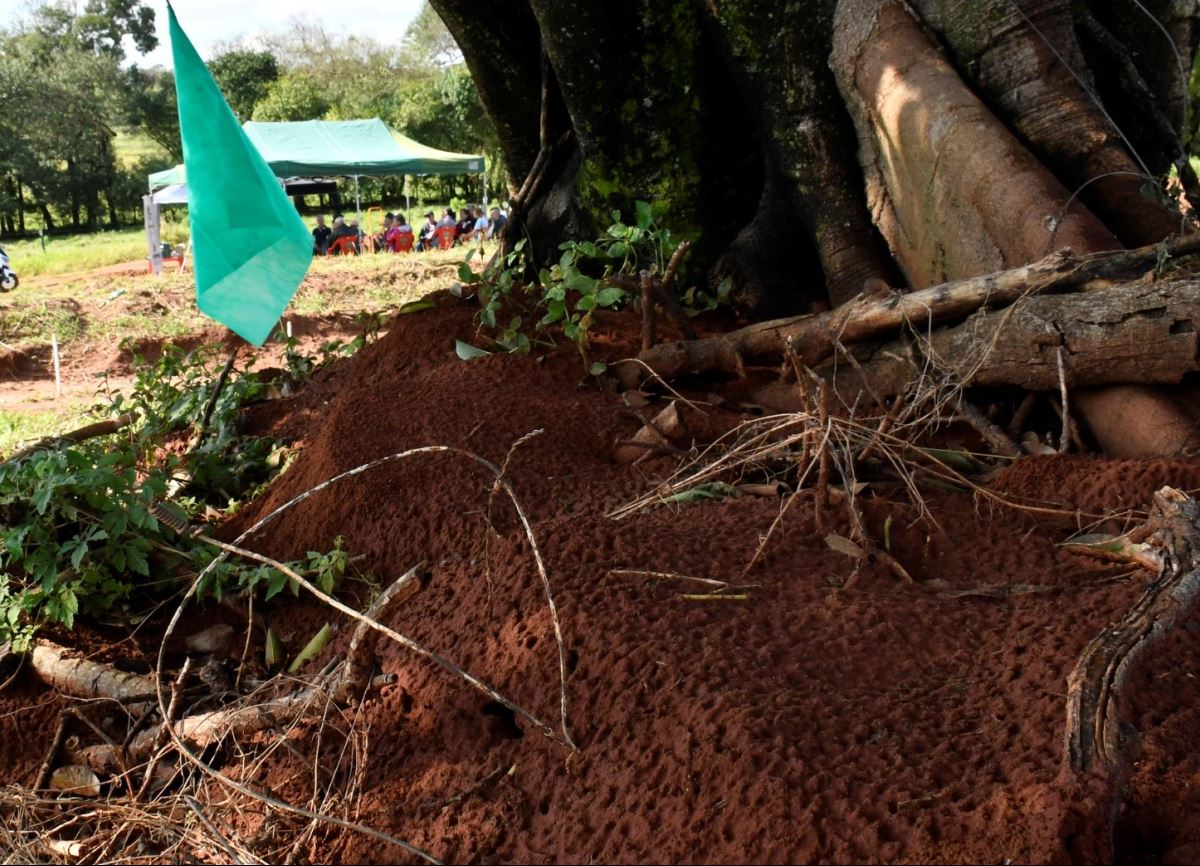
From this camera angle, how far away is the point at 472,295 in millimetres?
4262

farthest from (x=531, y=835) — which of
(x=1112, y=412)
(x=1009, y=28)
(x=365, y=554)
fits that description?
(x=1009, y=28)

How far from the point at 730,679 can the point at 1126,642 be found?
0.68 meters

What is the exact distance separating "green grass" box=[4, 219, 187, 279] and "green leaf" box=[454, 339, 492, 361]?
1657 centimetres

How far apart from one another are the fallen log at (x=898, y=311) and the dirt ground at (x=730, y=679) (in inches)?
22.3

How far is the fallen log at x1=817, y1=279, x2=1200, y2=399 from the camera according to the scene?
2633 millimetres

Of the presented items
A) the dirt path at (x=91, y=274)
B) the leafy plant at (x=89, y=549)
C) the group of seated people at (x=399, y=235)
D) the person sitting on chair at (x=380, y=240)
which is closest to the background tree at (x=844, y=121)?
the leafy plant at (x=89, y=549)

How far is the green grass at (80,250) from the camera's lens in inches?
744

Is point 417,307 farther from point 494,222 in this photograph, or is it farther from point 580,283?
point 494,222

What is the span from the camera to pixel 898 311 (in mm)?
3117

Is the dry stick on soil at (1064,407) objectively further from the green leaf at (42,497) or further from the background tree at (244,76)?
the background tree at (244,76)

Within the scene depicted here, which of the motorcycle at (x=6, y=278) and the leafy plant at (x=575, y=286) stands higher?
the leafy plant at (x=575, y=286)

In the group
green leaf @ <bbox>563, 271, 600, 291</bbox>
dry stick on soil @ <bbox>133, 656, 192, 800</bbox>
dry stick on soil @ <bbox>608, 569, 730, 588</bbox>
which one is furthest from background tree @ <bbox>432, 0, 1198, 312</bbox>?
dry stick on soil @ <bbox>133, 656, 192, 800</bbox>

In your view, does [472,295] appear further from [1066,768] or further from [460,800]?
[1066,768]

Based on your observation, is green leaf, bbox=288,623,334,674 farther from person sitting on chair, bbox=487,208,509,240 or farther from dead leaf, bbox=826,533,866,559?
person sitting on chair, bbox=487,208,509,240
